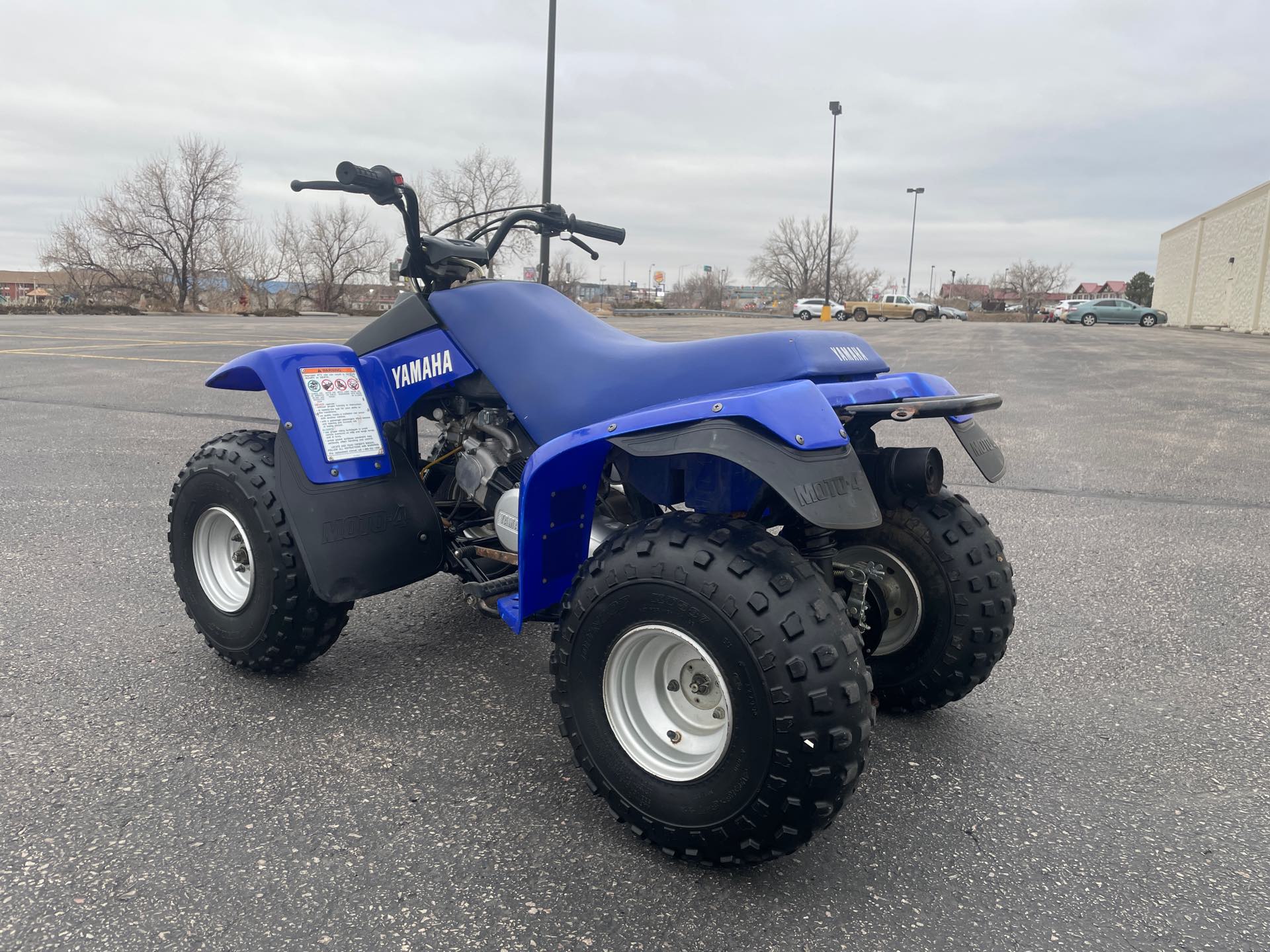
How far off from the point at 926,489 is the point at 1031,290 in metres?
107

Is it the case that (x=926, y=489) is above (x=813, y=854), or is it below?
above

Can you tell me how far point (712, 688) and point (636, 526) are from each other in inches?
18.2

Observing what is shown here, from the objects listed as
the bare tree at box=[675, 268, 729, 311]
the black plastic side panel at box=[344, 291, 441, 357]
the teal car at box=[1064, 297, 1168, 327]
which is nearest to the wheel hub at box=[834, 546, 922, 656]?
the black plastic side panel at box=[344, 291, 441, 357]

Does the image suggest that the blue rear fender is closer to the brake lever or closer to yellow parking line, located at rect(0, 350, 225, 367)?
the brake lever

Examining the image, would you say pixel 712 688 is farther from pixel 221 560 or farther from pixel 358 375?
pixel 221 560

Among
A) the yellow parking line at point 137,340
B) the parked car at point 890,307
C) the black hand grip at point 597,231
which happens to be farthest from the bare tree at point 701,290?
the black hand grip at point 597,231

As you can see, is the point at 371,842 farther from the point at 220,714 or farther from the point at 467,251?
the point at 467,251

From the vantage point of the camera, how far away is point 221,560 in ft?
10.8

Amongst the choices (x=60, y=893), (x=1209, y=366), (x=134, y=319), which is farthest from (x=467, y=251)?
(x=134, y=319)

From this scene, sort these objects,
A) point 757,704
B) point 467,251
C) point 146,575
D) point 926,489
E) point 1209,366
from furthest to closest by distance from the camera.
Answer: point 1209,366 < point 146,575 < point 467,251 < point 926,489 < point 757,704

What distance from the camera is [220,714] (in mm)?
2908

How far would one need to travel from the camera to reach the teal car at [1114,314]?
49.1m

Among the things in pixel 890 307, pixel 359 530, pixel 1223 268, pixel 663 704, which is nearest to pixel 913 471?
pixel 663 704

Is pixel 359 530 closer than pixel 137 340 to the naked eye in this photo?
Yes
